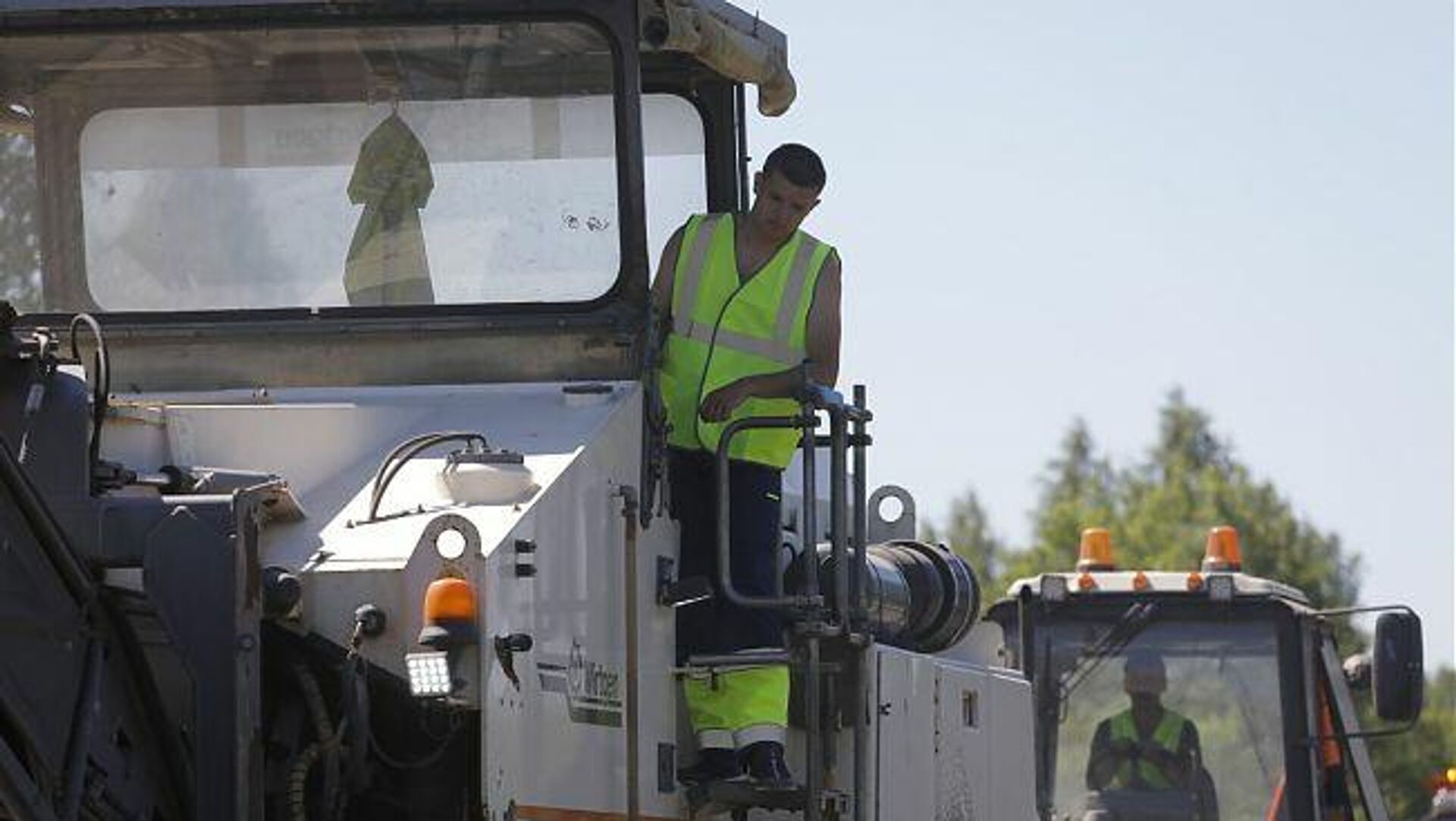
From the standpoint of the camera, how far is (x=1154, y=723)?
623 inches

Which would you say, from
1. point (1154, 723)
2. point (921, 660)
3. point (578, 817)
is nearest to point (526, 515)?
point (578, 817)

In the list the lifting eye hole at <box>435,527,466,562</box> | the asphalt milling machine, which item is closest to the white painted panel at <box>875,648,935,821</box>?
the asphalt milling machine

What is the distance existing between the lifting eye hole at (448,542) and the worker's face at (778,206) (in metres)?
2.15

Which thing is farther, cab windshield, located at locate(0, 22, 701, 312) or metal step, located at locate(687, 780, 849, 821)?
cab windshield, located at locate(0, 22, 701, 312)

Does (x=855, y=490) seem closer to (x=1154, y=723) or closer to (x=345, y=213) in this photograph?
(x=345, y=213)

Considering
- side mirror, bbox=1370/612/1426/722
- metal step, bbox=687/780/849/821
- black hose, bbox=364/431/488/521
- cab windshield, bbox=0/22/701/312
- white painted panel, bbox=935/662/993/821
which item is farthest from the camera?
side mirror, bbox=1370/612/1426/722

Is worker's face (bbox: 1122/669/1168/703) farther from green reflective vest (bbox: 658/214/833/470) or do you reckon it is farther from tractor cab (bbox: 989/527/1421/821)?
green reflective vest (bbox: 658/214/833/470)

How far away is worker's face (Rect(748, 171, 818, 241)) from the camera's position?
9250mm

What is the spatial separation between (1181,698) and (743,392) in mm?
7286

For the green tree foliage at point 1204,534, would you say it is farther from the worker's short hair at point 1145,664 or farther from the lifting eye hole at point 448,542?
the lifting eye hole at point 448,542

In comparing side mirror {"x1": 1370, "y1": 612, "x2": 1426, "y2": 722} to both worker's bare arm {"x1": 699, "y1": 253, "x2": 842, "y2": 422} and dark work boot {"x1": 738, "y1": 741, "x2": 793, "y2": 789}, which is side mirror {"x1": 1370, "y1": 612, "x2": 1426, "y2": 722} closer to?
worker's bare arm {"x1": 699, "y1": 253, "x2": 842, "y2": 422}

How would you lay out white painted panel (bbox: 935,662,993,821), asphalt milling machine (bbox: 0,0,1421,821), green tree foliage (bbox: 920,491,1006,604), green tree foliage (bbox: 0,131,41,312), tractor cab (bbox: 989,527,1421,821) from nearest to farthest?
asphalt milling machine (bbox: 0,0,1421,821), green tree foliage (bbox: 0,131,41,312), white painted panel (bbox: 935,662,993,821), tractor cab (bbox: 989,527,1421,821), green tree foliage (bbox: 920,491,1006,604)

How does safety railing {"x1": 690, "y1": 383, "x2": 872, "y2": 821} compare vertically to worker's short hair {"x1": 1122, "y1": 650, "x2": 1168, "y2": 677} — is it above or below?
above

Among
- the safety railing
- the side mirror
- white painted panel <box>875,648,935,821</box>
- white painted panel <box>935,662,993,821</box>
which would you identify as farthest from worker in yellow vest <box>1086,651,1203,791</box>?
the safety railing
